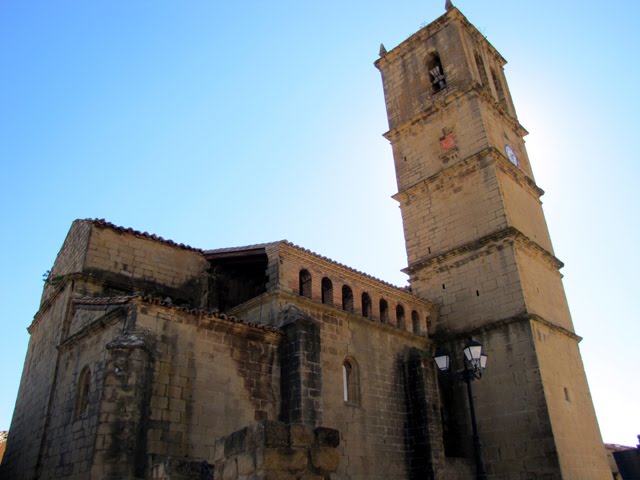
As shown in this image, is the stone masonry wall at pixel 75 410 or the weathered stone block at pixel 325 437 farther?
the stone masonry wall at pixel 75 410

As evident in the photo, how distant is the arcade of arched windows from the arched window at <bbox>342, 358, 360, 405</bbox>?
A: 5.33 feet

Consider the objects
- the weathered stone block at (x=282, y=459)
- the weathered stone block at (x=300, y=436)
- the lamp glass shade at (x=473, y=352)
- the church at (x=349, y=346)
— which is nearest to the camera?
the weathered stone block at (x=282, y=459)

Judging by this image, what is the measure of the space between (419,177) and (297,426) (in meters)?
18.2

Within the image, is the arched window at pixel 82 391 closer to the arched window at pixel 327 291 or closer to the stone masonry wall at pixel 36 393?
the stone masonry wall at pixel 36 393

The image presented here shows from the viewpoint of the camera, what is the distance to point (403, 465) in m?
15.6

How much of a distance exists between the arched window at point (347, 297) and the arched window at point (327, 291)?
59cm

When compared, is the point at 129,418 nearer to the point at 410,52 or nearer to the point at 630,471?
the point at 410,52

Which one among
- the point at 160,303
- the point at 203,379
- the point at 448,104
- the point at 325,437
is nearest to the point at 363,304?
the point at 203,379

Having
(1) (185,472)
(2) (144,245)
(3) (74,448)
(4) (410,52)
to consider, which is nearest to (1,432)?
(2) (144,245)

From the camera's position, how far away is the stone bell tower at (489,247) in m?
16.7

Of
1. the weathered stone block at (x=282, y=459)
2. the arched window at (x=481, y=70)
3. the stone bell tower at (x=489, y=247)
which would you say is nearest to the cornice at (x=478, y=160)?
the stone bell tower at (x=489, y=247)

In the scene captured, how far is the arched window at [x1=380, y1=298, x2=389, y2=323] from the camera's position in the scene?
1798cm

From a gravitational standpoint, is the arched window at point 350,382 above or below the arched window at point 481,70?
below

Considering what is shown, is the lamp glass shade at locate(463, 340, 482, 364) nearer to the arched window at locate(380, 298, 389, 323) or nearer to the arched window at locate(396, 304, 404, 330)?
the arched window at locate(380, 298, 389, 323)
